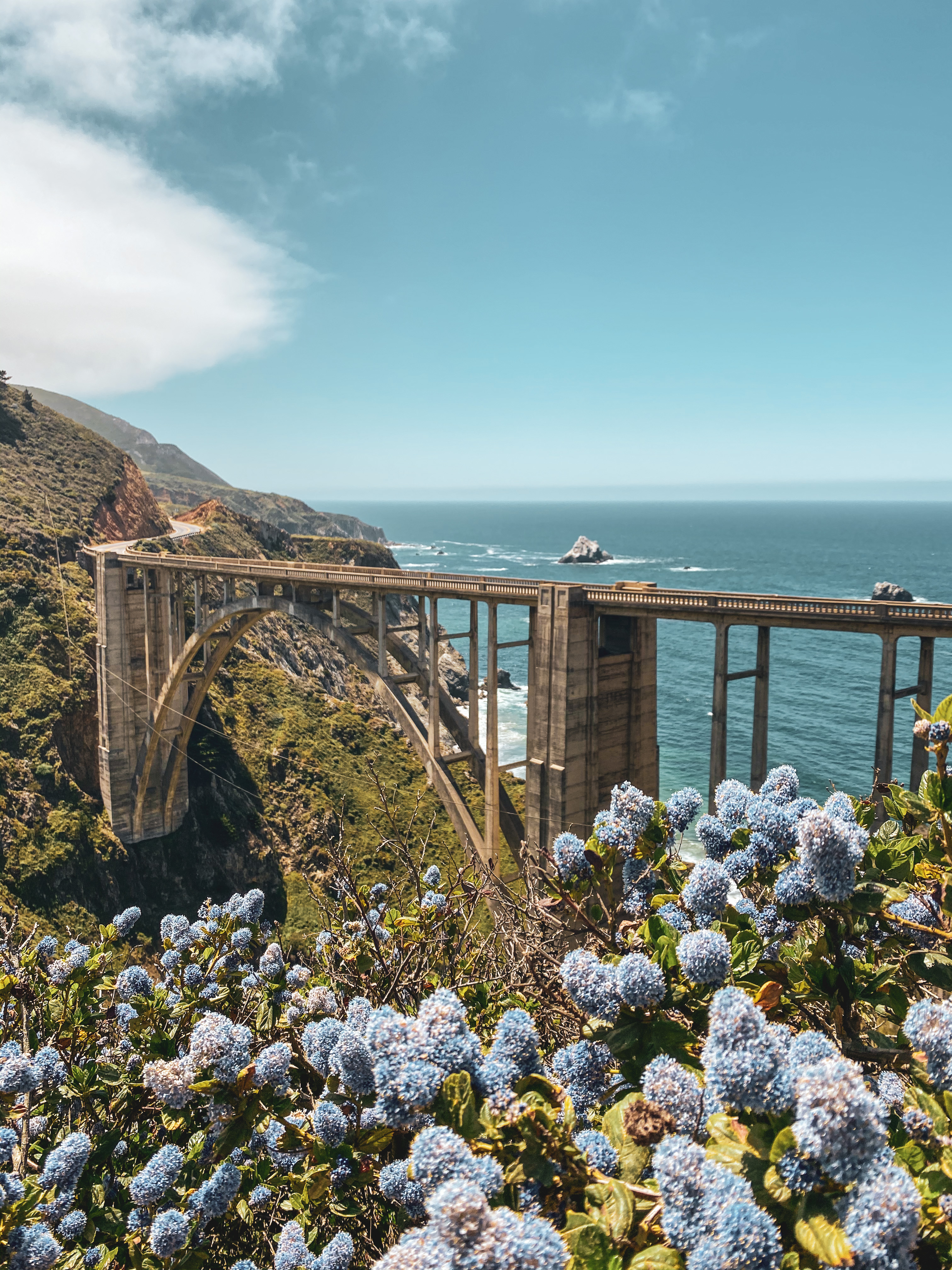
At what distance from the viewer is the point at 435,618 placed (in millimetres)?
20500

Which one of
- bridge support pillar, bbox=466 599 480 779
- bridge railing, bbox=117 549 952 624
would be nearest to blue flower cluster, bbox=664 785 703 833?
bridge railing, bbox=117 549 952 624

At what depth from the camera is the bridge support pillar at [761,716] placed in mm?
14344

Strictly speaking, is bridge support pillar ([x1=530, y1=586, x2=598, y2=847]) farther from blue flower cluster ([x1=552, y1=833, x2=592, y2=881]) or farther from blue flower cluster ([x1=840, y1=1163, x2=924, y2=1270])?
blue flower cluster ([x1=840, y1=1163, x2=924, y2=1270])

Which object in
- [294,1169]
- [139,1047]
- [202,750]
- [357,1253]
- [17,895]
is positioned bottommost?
[17,895]

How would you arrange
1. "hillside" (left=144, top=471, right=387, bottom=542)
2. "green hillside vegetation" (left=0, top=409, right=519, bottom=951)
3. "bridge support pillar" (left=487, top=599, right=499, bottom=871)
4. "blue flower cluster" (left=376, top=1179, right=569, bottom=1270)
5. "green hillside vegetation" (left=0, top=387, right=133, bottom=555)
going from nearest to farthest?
"blue flower cluster" (left=376, top=1179, right=569, bottom=1270) → "bridge support pillar" (left=487, top=599, right=499, bottom=871) → "green hillside vegetation" (left=0, top=409, right=519, bottom=951) → "green hillside vegetation" (left=0, top=387, right=133, bottom=555) → "hillside" (left=144, top=471, right=387, bottom=542)

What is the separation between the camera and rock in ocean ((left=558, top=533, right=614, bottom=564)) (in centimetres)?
15700

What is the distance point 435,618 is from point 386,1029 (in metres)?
17.9

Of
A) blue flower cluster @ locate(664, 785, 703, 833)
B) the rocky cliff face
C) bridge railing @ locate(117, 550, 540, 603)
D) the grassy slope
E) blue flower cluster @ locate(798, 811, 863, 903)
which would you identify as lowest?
the grassy slope

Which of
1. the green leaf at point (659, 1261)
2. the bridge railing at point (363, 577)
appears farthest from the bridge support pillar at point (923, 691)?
the green leaf at point (659, 1261)

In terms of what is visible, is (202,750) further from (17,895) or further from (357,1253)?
(357,1253)

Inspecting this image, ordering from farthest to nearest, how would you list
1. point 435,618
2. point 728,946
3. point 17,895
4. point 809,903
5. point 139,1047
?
1. point 17,895
2. point 435,618
3. point 139,1047
4. point 809,903
5. point 728,946

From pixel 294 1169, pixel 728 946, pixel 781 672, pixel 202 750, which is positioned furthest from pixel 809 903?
pixel 781 672

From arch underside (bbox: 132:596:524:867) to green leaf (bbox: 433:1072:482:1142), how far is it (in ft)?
29.0

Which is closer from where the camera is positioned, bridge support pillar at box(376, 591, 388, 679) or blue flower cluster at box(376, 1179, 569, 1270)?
blue flower cluster at box(376, 1179, 569, 1270)
